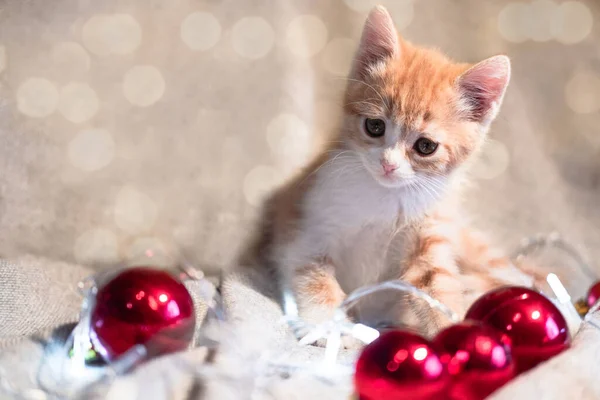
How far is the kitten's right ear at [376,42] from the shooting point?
3.40 ft

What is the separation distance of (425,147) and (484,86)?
0.15m

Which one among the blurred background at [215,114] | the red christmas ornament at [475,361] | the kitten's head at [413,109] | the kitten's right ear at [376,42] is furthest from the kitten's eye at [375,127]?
the red christmas ornament at [475,361]

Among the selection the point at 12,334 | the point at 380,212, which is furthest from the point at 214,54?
the point at 12,334

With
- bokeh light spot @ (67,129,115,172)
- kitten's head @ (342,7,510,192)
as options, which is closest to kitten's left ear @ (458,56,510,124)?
kitten's head @ (342,7,510,192)

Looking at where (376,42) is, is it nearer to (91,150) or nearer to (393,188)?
(393,188)

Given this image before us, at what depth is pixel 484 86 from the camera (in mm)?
1015

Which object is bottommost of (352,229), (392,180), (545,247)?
(545,247)

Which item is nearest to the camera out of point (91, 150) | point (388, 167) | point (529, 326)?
point (529, 326)

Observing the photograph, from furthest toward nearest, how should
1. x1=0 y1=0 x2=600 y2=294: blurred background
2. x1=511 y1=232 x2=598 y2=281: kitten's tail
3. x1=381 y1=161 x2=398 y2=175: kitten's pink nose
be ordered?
x1=511 y1=232 x2=598 y2=281: kitten's tail, x1=0 y1=0 x2=600 y2=294: blurred background, x1=381 y1=161 x2=398 y2=175: kitten's pink nose

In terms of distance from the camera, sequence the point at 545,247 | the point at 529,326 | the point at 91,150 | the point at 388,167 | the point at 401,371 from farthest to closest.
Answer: the point at 545,247 < the point at 91,150 < the point at 388,167 < the point at 529,326 < the point at 401,371

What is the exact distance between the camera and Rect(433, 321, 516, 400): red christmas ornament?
68cm

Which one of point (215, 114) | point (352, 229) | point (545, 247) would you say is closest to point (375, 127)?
point (352, 229)

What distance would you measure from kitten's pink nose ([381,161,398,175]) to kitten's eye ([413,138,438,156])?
6cm

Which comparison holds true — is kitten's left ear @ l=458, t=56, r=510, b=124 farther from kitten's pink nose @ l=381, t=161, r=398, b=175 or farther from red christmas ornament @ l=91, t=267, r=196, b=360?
red christmas ornament @ l=91, t=267, r=196, b=360
